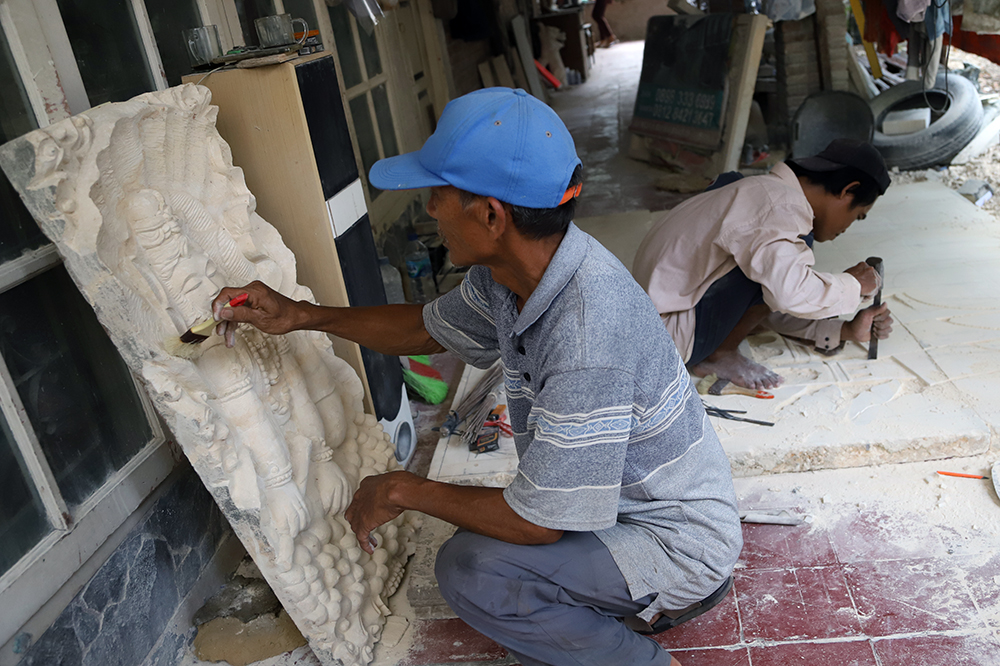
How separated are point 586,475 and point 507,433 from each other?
1382 millimetres

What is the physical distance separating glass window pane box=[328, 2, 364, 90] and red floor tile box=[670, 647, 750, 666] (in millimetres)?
3338

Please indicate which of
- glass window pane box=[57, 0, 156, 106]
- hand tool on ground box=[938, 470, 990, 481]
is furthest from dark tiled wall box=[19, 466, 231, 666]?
hand tool on ground box=[938, 470, 990, 481]

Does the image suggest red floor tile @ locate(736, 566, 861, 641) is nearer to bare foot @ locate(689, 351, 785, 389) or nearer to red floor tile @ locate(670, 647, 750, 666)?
red floor tile @ locate(670, 647, 750, 666)

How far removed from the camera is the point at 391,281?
12.3ft

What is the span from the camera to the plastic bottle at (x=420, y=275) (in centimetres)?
428

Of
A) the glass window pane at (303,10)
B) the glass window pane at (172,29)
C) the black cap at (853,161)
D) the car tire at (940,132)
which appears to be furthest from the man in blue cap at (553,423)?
the car tire at (940,132)

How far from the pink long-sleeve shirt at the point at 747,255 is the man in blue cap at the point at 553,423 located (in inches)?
41.0

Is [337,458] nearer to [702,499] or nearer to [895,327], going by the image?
[702,499]

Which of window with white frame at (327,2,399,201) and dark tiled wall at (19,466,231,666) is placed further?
window with white frame at (327,2,399,201)

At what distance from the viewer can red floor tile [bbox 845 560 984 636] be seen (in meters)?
1.96

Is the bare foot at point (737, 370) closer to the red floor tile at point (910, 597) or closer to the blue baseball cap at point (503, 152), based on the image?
the red floor tile at point (910, 597)

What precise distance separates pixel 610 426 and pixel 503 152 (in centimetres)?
59

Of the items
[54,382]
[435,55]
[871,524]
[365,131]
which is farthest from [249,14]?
[435,55]

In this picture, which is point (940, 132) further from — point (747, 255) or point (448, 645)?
point (448, 645)
